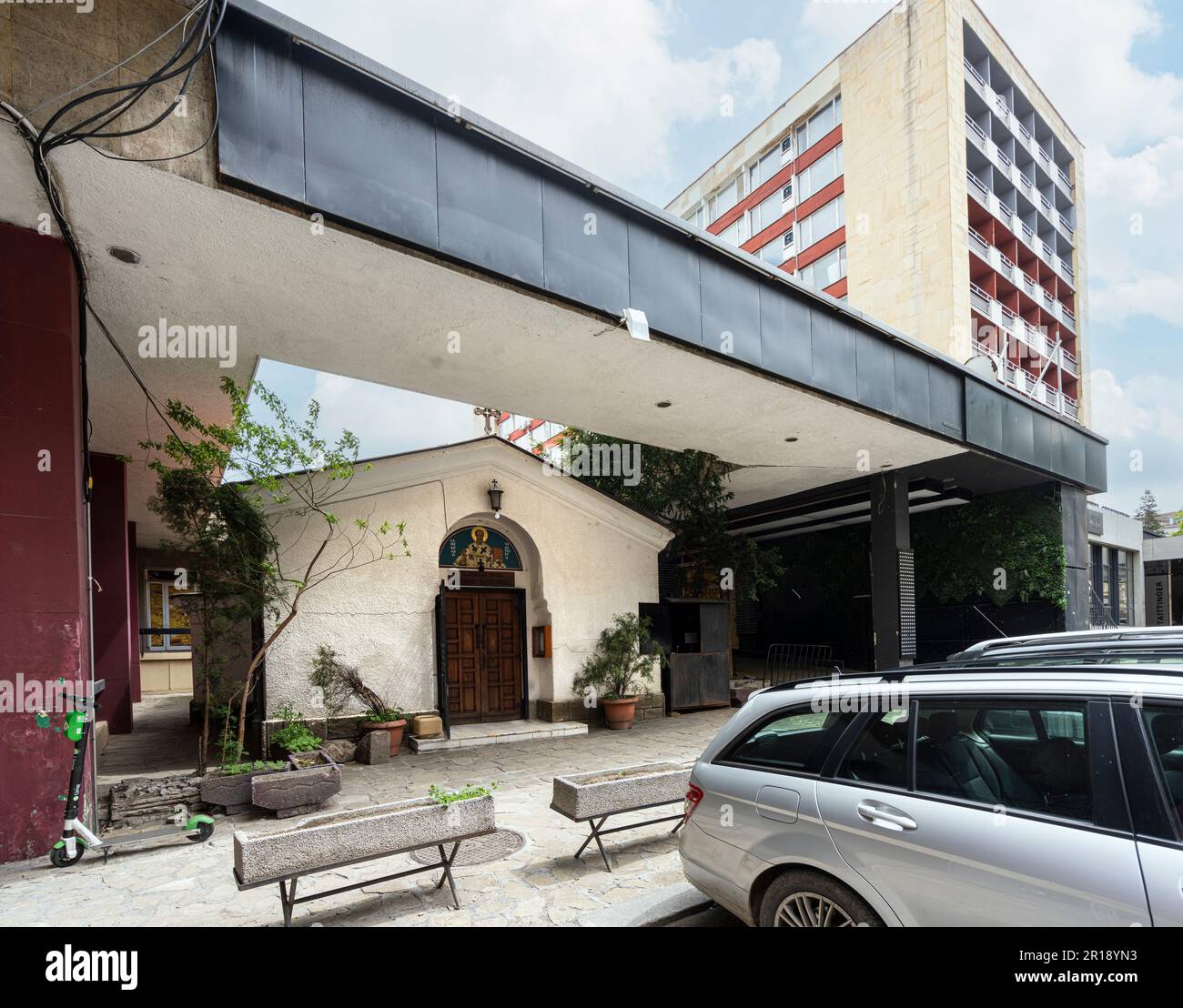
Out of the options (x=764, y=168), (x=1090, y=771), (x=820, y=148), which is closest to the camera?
(x=1090, y=771)

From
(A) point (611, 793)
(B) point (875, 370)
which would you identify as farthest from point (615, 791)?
(B) point (875, 370)

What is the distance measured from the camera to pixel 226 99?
4703 mm

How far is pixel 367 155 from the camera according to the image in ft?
17.5

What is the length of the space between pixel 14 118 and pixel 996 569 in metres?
17.3

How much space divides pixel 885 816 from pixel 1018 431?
40.9 ft

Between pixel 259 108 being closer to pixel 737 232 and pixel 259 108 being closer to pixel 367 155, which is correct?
pixel 367 155

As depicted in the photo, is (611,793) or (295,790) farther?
(295,790)

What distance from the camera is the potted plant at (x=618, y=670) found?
11.9 m

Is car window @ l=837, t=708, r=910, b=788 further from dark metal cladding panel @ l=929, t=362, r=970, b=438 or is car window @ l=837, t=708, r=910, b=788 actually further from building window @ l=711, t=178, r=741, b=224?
building window @ l=711, t=178, r=741, b=224

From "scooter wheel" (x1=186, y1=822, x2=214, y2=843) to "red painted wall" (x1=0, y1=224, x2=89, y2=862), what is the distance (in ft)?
3.53

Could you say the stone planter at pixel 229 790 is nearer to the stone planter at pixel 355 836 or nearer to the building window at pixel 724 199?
the stone planter at pixel 355 836

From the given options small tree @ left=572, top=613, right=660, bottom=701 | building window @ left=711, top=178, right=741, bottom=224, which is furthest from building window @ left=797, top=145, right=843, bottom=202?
small tree @ left=572, top=613, right=660, bottom=701
